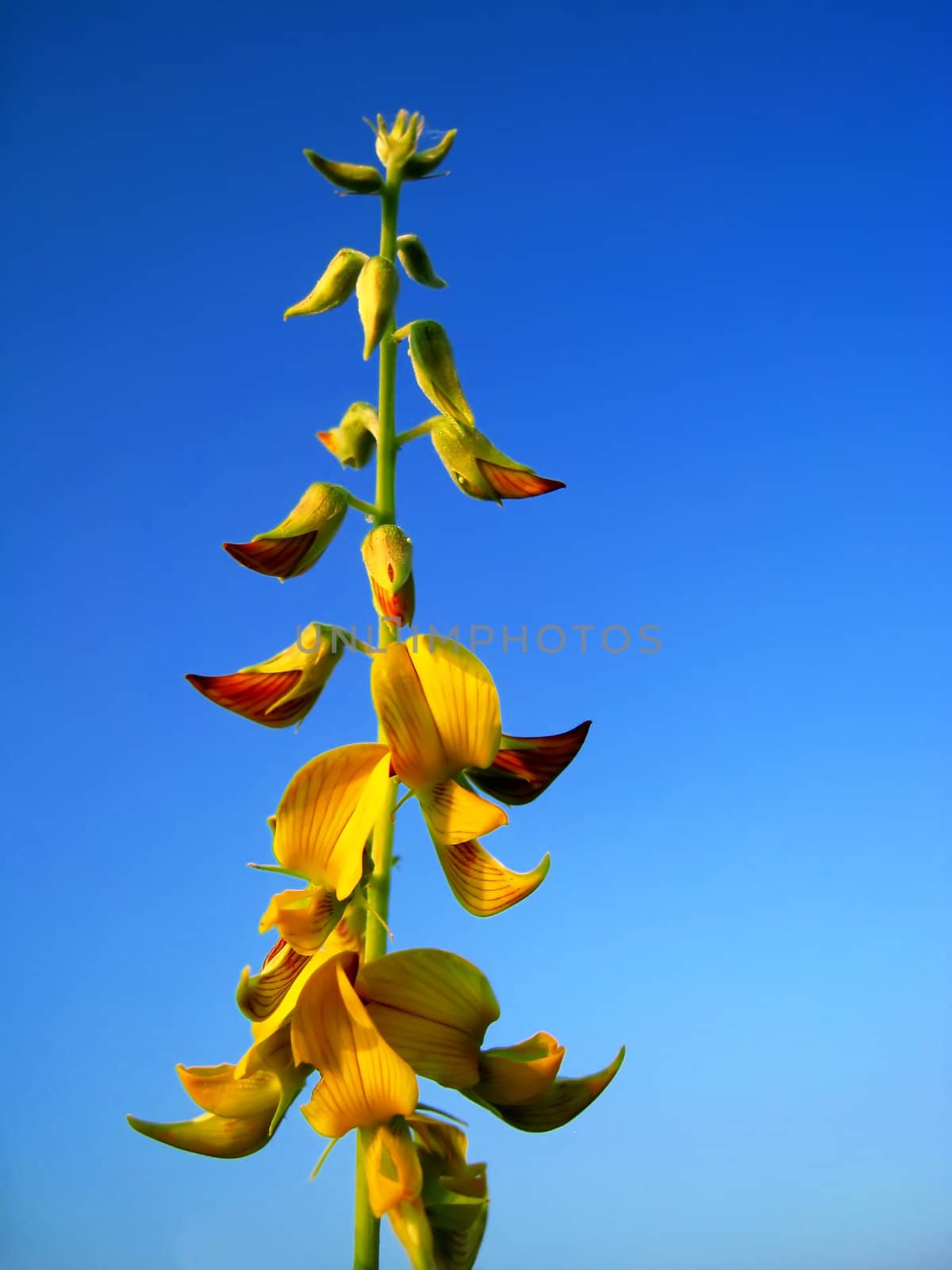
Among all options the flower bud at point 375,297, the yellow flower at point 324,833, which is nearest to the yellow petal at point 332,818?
the yellow flower at point 324,833

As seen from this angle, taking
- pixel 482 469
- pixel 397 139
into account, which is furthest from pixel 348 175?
pixel 482 469

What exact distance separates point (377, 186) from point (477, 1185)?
199 cm

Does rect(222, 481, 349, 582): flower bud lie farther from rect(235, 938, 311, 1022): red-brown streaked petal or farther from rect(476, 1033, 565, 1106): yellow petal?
rect(476, 1033, 565, 1106): yellow petal

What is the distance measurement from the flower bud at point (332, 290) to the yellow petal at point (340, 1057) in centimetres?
129

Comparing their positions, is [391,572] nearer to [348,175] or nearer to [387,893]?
[387,893]

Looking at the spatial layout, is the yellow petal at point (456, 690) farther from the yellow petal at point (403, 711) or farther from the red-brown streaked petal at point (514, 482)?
the red-brown streaked petal at point (514, 482)

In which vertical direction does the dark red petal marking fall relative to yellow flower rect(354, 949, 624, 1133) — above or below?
above

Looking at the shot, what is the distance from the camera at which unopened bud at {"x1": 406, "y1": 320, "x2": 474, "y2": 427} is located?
2197 mm

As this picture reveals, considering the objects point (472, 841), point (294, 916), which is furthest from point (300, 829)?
point (472, 841)

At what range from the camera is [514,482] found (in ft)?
7.02

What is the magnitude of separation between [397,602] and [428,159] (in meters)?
1.00

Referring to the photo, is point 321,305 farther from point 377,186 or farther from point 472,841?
point 472,841

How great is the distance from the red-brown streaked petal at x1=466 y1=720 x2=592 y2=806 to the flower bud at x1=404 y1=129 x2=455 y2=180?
3.99 ft

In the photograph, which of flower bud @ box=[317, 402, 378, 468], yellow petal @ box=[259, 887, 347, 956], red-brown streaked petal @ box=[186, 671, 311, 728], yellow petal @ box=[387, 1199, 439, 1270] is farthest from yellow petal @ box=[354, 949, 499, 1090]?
flower bud @ box=[317, 402, 378, 468]
